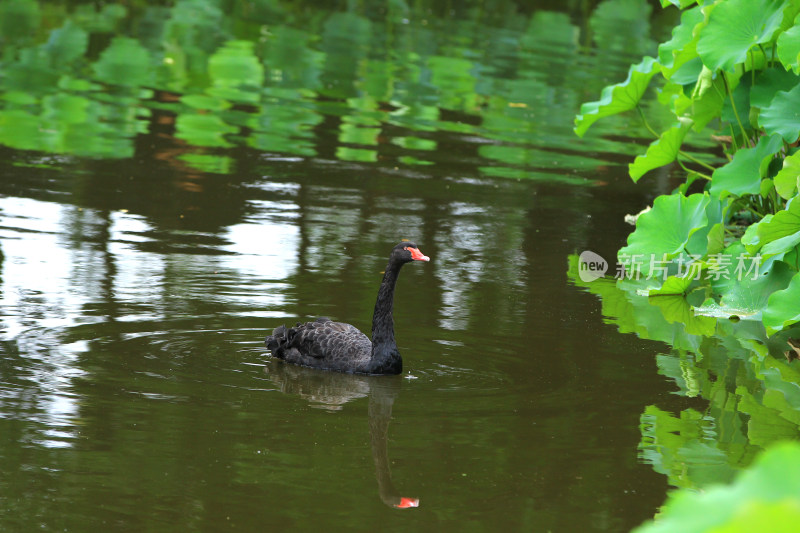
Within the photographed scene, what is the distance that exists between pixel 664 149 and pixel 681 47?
0.78 metres

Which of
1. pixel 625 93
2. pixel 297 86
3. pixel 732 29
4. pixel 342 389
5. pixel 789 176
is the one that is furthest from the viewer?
pixel 297 86

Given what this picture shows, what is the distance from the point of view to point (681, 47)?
8844mm

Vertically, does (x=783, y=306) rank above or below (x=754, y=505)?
below

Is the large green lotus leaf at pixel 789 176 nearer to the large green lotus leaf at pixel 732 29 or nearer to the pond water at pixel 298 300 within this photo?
the large green lotus leaf at pixel 732 29

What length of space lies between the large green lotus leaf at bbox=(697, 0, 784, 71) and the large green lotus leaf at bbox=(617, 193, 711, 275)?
3.35 feet

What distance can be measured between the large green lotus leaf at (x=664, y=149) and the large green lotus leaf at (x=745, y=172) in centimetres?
44

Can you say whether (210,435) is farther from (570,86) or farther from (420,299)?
(570,86)

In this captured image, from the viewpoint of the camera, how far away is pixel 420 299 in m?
8.20

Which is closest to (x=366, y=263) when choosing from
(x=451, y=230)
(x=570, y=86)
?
(x=451, y=230)

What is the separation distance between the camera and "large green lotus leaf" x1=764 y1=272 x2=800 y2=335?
692 centimetres

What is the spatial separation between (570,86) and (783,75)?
1072 centimetres

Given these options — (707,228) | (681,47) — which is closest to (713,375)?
(707,228)

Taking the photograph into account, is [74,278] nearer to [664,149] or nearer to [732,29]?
[664,149]

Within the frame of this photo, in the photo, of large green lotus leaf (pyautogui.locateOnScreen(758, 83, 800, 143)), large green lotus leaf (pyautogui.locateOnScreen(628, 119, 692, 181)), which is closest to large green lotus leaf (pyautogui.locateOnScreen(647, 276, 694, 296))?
large green lotus leaf (pyautogui.locateOnScreen(628, 119, 692, 181))
